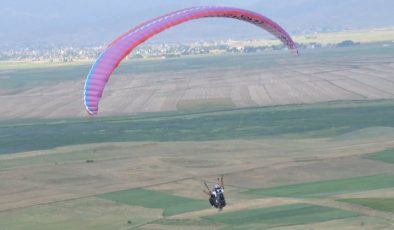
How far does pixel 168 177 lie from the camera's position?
4931cm

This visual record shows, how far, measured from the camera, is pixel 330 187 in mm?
44344

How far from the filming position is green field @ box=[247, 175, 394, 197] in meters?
42.9

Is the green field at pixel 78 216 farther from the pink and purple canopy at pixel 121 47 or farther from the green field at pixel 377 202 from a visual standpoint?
the pink and purple canopy at pixel 121 47

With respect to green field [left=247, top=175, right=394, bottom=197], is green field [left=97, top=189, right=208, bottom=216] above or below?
above

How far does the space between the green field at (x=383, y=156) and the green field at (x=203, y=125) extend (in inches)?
436

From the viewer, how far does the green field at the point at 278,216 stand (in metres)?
36.1

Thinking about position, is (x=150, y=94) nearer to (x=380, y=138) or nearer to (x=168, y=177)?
(x=380, y=138)

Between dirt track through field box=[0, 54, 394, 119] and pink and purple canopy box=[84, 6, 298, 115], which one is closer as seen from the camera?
pink and purple canopy box=[84, 6, 298, 115]

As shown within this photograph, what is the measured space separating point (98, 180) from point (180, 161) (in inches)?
273

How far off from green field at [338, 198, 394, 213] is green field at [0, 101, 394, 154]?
26021mm

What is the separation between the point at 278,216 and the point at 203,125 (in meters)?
38.0

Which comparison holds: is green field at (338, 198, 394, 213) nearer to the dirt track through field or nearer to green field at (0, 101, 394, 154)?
green field at (0, 101, 394, 154)

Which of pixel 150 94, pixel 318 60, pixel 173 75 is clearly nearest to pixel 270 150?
pixel 150 94

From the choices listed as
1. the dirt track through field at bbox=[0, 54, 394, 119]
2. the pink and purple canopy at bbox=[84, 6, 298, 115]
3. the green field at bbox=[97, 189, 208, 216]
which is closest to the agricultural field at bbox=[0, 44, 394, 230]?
the green field at bbox=[97, 189, 208, 216]
